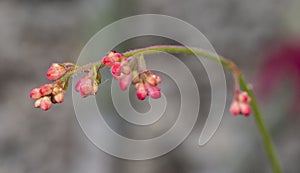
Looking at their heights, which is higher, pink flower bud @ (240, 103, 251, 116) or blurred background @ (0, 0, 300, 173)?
blurred background @ (0, 0, 300, 173)

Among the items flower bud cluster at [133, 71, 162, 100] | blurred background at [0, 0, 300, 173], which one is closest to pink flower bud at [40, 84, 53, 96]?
flower bud cluster at [133, 71, 162, 100]

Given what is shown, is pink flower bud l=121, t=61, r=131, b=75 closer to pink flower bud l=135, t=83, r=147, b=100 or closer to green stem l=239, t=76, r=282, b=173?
pink flower bud l=135, t=83, r=147, b=100

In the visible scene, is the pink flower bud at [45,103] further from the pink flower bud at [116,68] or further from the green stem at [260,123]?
the green stem at [260,123]

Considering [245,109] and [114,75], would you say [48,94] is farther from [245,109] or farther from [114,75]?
[245,109]

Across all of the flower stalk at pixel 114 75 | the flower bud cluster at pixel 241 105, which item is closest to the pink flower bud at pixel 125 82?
the flower stalk at pixel 114 75

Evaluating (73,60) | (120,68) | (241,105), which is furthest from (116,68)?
(73,60)

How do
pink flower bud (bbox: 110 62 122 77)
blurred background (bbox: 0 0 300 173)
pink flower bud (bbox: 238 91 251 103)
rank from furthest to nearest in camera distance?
blurred background (bbox: 0 0 300 173) → pink flower bud (bbox: 238 91 251 103) → pink flower bud (bbox: 110 62 122 77)
